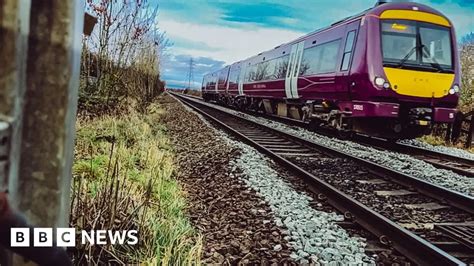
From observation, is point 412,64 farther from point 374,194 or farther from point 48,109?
point 48,109

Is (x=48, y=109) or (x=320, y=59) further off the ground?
(x=320, y=59)

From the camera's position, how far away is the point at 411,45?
9.30 m

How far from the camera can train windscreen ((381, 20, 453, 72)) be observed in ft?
30.0

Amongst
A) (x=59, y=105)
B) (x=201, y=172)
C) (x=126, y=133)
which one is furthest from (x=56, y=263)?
(x=126, y=133)

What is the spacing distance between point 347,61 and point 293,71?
3.76 meters

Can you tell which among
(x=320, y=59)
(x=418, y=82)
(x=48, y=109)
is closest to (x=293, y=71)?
(x=320, y=59)

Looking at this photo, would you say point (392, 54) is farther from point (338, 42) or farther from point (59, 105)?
point (59, 105)

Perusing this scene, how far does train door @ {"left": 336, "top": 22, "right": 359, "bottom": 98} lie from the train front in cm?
64

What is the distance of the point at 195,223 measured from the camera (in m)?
3.53

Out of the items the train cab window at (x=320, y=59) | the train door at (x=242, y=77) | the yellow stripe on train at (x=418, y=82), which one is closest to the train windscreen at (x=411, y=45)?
the yellow stripe on train at (x=418, y=82)

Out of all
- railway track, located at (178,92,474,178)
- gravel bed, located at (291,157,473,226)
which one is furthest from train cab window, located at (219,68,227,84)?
gravel bed, located at (291,157,473,226)

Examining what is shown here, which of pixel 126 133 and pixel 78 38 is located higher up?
pixel 78 38

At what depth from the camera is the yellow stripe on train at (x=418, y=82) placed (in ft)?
29.8

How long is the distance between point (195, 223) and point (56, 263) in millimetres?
2822
